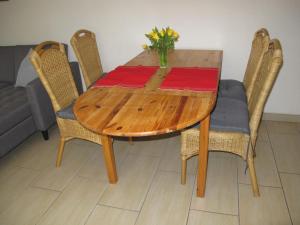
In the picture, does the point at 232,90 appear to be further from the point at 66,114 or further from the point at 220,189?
the point at 66,114

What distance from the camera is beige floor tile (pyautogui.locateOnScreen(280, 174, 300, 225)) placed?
1.61m

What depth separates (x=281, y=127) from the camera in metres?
2.58

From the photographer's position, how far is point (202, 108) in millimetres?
1367

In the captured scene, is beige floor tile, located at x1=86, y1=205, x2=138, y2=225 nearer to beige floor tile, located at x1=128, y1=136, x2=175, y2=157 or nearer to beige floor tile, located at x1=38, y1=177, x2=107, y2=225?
beige floor tile, located at x1=38, y1=177, x2=107, y2=225

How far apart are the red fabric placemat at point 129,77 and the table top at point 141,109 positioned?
52 mm

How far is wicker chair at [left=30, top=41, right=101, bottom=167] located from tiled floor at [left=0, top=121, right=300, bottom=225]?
292 millimetres

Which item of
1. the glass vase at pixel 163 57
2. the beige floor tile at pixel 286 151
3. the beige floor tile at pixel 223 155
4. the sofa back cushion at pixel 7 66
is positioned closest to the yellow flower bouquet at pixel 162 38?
the glass vase at pixel 163 57

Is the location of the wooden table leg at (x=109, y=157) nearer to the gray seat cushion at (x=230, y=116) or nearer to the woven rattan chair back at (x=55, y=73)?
the woven rattan chair back at (x=55, y=73)

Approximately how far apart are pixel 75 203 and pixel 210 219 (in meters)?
0.94

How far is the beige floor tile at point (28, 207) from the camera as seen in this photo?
1.69 meters

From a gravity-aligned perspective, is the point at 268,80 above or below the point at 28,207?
above

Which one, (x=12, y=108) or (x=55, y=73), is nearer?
(x=55, y=73)

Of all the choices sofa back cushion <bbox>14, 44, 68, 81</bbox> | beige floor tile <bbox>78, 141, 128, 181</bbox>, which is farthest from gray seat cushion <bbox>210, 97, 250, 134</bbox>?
sofa back cushion <bbox>14, 44, 68, 81</bbox>

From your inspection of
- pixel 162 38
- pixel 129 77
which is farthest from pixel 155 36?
pixel 129 77
